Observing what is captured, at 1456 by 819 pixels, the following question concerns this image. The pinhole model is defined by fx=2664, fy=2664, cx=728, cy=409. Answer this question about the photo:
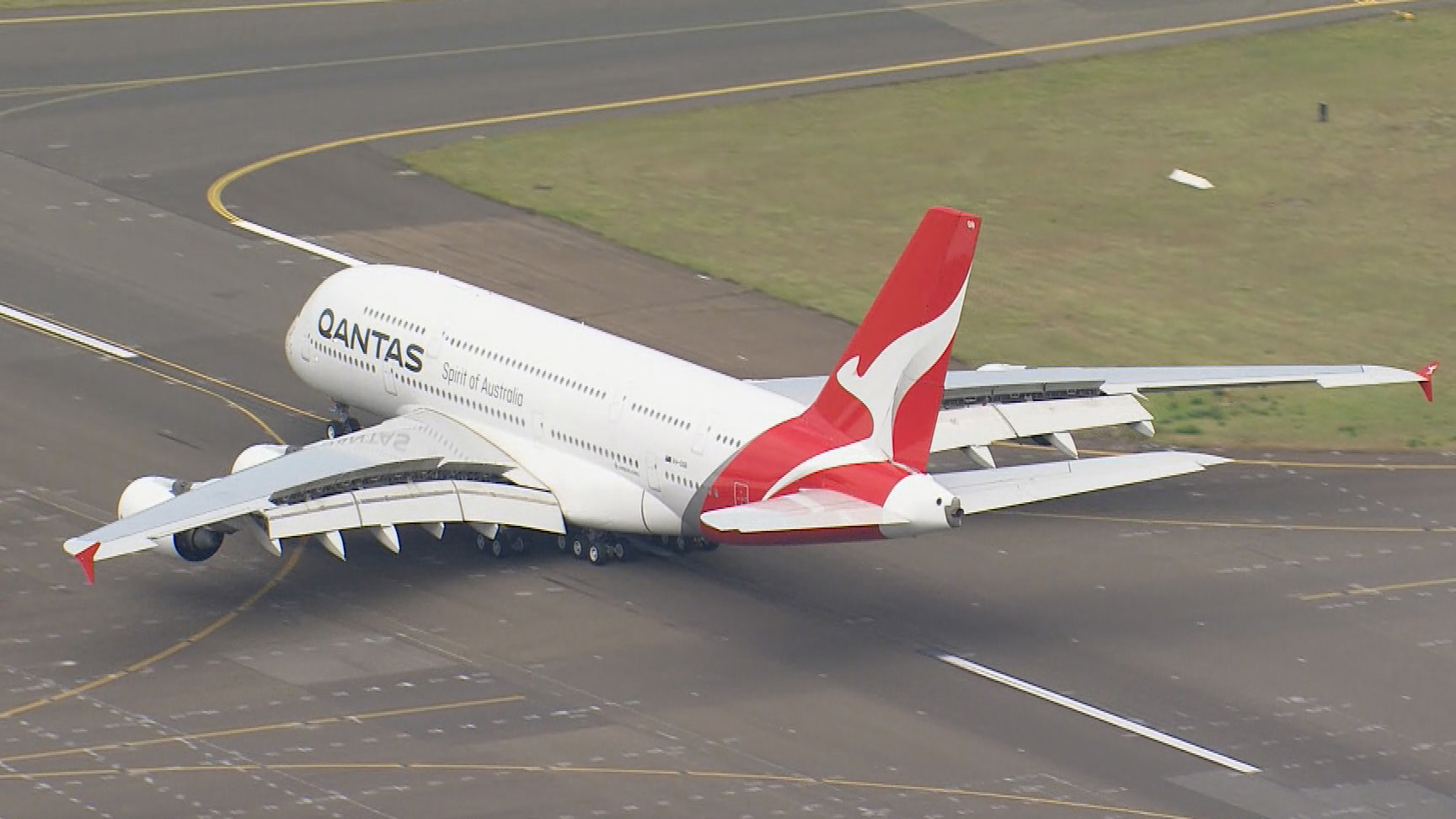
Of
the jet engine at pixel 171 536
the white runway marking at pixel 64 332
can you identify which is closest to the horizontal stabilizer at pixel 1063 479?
the jet engine at pixel 171 536

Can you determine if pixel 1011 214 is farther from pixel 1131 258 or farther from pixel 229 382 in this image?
pixel 229 382

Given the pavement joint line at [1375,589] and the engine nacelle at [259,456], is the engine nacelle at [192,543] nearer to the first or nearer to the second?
the engine nacelle at [259,456]

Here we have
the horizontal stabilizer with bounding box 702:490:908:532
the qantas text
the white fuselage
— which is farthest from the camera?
the qantas text

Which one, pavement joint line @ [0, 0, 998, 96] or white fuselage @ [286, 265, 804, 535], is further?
pavement joint line @ [0, 0, 998, 96]

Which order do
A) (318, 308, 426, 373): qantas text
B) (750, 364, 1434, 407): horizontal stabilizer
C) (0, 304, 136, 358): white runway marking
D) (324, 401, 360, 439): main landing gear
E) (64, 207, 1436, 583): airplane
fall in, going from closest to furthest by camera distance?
1. (64, 207, 1436, 583): airplane
2. (750, 364, 1434, 407): horizontal stabilizer
3. (318, 308, 426, 373): qantas text
4. (324, 401, 360, 439): main landing gear
5. (0, 304, 136, 358): white runway marking

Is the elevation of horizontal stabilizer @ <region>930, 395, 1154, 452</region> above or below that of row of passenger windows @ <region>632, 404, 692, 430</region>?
below

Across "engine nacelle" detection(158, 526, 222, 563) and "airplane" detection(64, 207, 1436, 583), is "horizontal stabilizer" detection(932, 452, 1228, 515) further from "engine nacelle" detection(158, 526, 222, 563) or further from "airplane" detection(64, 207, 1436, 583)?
"engine nacelle" detection(158, 526, 222, 563)

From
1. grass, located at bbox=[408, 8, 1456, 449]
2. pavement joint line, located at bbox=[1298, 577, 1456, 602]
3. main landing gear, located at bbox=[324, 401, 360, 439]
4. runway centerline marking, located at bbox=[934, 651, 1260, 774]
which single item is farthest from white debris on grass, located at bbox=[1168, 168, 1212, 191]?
runway centerline marking, located at bbox=[934, 651, 1260, 774]

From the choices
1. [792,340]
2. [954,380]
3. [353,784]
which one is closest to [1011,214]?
[792,340]

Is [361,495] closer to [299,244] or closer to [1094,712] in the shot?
[1094,712]
